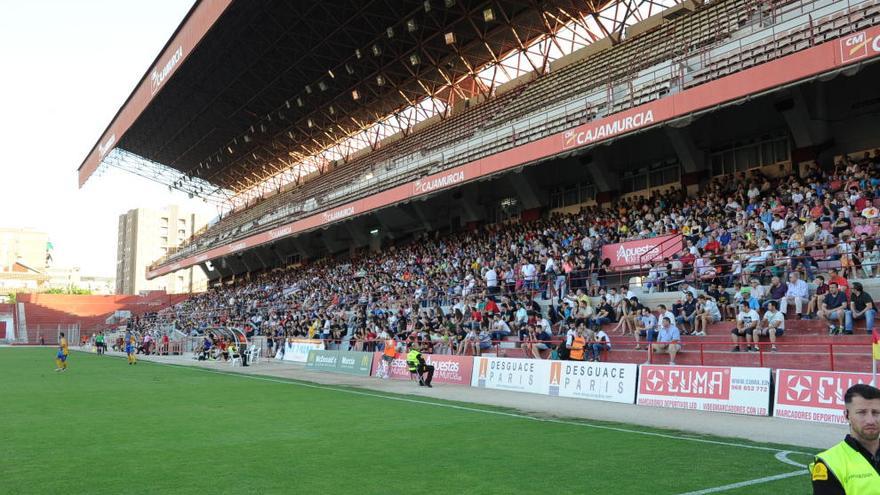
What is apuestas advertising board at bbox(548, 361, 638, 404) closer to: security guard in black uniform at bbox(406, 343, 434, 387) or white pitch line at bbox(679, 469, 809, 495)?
security guard in black uniform at bbox(406, 343, 434, 387)

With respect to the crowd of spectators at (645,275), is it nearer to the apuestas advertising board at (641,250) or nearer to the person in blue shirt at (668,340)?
the person in blue shirt at (668,340)

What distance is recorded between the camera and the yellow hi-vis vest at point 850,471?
10.4ft

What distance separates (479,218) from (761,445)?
26.6 meters

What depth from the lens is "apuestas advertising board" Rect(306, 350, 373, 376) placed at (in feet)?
82.1

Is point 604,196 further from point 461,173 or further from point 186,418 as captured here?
point 186,418

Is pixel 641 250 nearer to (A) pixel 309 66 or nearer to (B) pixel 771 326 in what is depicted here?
(B) pixel 771 326

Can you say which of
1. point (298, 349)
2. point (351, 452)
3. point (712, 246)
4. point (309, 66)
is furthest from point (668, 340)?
point (309, 66)

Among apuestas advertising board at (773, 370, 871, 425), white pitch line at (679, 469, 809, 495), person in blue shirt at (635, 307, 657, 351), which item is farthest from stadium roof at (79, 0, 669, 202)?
white pitch line at (679, 469, 809, 495)

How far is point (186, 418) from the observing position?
39.6 ft

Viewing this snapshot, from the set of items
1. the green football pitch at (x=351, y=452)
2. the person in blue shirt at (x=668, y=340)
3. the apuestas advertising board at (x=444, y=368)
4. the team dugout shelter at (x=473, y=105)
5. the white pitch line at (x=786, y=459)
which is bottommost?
the apuestas advertising board at (x=444, y=368)

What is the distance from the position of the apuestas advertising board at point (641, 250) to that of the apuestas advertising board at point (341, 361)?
31.2 feet

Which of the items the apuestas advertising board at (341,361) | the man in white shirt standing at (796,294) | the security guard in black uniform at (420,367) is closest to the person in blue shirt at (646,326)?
the man in white shirt standing at (796,294)

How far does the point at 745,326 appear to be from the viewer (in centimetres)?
1514

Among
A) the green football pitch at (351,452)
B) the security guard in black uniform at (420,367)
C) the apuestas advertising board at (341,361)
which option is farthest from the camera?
the apuestas advertising board at (341,361)
